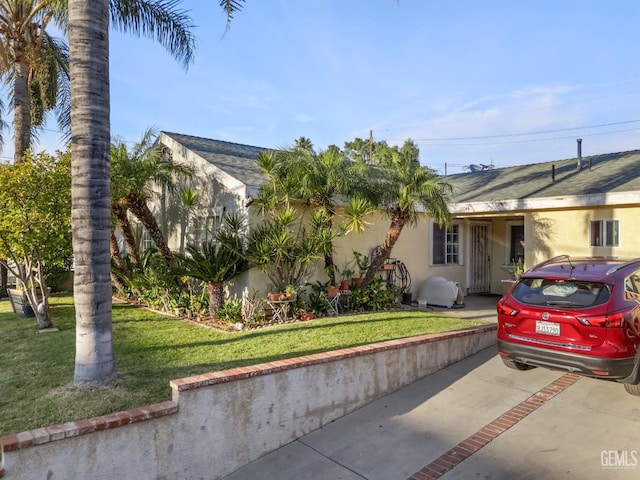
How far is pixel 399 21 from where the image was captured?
10.1m

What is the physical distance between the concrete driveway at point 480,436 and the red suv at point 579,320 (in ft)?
1.64

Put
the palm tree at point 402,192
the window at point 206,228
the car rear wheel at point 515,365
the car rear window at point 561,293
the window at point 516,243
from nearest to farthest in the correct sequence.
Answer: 1. the car rear window at point 561,293
2. the car rear wheel at point 515,365
3. the palm tree at point 402,192
4. the window at point 206,228
5. the window at point 516,243

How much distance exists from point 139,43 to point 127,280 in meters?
6.00

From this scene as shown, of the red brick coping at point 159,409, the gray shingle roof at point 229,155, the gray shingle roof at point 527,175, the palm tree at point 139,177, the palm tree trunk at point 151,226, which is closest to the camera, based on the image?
the red brick coping at point 159,409

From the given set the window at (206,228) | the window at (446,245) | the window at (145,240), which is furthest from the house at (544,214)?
the window at (145,240)

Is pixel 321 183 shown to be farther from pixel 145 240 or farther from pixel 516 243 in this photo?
pixel 516 243

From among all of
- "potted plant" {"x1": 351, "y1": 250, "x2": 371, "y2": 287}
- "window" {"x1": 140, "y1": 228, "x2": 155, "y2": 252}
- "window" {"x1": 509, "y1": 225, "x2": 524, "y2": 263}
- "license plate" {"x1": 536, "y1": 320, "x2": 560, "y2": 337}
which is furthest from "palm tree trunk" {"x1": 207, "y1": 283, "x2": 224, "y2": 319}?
"window" {"x1": 509, "y1": 225, "x2": 524, "y2": 263}

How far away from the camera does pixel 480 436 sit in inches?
183

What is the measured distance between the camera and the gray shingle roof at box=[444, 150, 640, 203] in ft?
33.9

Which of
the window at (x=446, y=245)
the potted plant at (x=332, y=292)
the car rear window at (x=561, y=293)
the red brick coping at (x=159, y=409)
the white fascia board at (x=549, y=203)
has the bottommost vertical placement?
the red brick coping at (x=159, y=409)

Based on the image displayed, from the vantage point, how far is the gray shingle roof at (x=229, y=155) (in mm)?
9633

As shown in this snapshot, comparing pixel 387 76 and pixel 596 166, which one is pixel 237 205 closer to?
pixel 387 76

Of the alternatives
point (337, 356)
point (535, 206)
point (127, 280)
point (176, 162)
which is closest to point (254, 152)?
point (176, 162)

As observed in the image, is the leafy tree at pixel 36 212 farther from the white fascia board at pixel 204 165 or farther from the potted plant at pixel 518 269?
the potted plant at pixel 518 269
